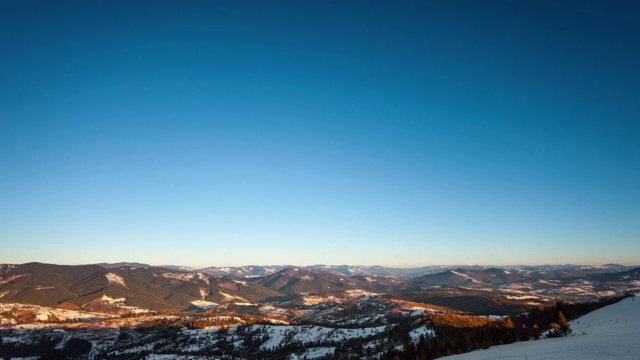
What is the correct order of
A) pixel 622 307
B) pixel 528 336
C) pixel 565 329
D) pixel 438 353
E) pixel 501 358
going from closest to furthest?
pixel 501 358, pixel 565 329, pixel 528 336, pixel 438 353, pixel 622 307

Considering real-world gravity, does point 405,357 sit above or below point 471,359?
below

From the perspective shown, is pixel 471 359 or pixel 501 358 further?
pixel 471 359

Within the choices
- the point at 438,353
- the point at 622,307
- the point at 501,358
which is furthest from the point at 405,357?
the point at 622,307

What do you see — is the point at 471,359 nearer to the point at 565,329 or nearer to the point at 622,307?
the point at 565,329

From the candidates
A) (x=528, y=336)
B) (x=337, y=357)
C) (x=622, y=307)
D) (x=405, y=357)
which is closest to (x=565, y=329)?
(x=528, y=336)

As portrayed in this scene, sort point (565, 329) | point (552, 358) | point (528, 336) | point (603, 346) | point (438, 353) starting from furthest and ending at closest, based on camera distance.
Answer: point (438, 353) → point (528, 336) → point (565, 329) → point (603, 346) → point (552, 358)

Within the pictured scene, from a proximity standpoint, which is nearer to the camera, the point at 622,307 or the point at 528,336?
the point at 528,336

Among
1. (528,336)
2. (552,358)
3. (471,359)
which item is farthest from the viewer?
(528,336)

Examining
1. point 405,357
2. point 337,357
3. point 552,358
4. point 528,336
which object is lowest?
point 337,357

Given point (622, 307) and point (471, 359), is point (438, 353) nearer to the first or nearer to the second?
point (471, 359)
